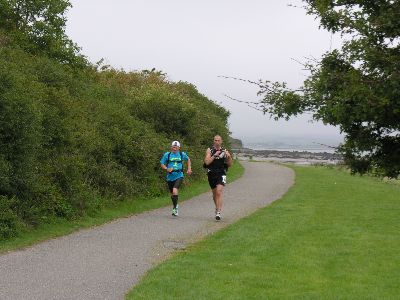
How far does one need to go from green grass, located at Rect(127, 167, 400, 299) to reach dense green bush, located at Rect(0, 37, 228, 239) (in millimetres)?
3713

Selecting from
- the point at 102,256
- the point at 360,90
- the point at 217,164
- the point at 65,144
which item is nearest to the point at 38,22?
the point at 65,144

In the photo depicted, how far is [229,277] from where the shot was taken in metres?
7.54

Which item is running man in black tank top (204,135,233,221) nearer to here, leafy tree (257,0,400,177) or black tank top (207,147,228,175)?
black tank top (207,147,228,175)

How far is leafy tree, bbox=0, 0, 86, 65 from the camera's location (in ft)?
68.4

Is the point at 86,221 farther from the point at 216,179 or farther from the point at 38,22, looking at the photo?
the point at 38,22

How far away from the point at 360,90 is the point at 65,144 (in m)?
11.5

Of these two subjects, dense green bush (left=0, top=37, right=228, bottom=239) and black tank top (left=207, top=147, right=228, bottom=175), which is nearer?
dense green bush (left=0, top=37, right=228, bottom=239)

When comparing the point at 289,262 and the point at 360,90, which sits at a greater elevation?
the point at 360,90

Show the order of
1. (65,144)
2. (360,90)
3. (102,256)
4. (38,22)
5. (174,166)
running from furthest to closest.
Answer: (38,22) < (174,166) < (65,144) < (102,256) < (360,90)

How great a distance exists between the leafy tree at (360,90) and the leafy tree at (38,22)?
700 inches

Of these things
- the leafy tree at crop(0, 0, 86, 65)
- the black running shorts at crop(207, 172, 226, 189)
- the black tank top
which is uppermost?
the leafy tree at crop(0, 0, 86, 65)

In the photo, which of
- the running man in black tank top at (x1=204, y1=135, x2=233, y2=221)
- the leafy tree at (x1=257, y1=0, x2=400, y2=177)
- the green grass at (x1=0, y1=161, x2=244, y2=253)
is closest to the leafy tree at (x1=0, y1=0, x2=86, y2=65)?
the green grass at (x1=0, y1=161, x2=244, y2=253)

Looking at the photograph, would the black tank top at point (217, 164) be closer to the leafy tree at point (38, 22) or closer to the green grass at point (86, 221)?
the green grass at point (86, 221)

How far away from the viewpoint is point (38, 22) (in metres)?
21.2
